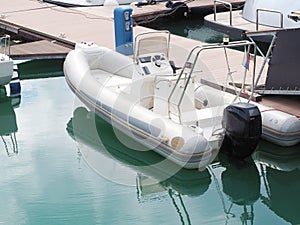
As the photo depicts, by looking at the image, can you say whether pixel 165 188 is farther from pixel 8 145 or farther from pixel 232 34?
pixel 232 34

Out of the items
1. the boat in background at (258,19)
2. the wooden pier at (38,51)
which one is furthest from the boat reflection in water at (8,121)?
the boat in background at (258,19)

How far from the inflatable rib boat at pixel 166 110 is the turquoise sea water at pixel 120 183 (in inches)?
11.0

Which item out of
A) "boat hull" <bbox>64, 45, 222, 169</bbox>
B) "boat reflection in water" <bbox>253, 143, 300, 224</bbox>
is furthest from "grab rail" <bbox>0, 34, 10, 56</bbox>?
"boat reflection in water" <bbox>253, 143, 300, 224</bbox>

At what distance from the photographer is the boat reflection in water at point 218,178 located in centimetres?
580

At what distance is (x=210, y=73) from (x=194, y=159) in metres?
2.72

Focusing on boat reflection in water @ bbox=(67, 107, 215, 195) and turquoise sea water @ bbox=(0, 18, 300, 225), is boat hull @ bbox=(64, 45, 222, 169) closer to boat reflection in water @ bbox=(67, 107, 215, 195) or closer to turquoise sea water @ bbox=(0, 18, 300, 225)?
boat reflection in water @ bbox=(67, 107, 215, 195)

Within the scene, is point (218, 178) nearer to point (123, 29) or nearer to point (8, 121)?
point (8, 121)

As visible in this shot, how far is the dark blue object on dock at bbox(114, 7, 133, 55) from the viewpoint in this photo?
9.60 meters

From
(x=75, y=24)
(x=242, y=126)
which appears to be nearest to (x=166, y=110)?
(x=242, y=126)

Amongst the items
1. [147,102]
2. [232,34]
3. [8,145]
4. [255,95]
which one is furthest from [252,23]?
[8,145]

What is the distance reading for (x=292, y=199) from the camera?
5.88 metres

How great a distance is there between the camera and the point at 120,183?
6.25m

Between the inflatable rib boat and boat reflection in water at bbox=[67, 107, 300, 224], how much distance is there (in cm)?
19

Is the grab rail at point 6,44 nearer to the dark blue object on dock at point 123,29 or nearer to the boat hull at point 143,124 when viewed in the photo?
the boat hull at point 143,124
